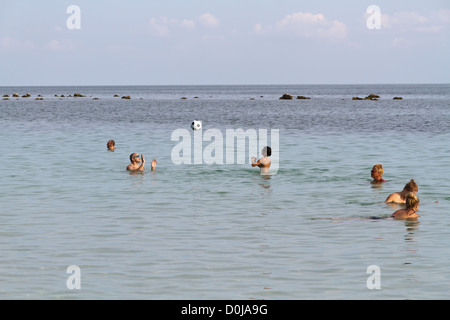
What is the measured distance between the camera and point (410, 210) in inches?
750

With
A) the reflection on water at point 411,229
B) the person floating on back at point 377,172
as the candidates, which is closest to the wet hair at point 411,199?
the reflection on water at point 411,229

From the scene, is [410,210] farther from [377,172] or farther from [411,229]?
[377,172]

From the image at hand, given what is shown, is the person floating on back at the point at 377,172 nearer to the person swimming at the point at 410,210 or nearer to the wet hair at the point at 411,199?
the person swimming at the point at 410,210

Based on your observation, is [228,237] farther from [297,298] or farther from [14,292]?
[14,292]

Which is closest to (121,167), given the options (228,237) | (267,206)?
(267,206)

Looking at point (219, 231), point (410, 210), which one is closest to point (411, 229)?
point (410, 210)

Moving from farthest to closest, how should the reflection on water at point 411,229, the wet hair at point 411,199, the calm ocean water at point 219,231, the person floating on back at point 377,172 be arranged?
1. the person floating on back at point 377,172
2. the wet hair at point 411,199
3. the reflection on water at point 411,229
4. the calm ocean water at point 219,231

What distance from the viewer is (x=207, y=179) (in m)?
29.3

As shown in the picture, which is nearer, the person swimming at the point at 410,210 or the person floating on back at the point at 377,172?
the person swimming at the point at 410,210

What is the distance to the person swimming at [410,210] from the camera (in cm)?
1889

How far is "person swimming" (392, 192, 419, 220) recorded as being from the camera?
18.9 meters
